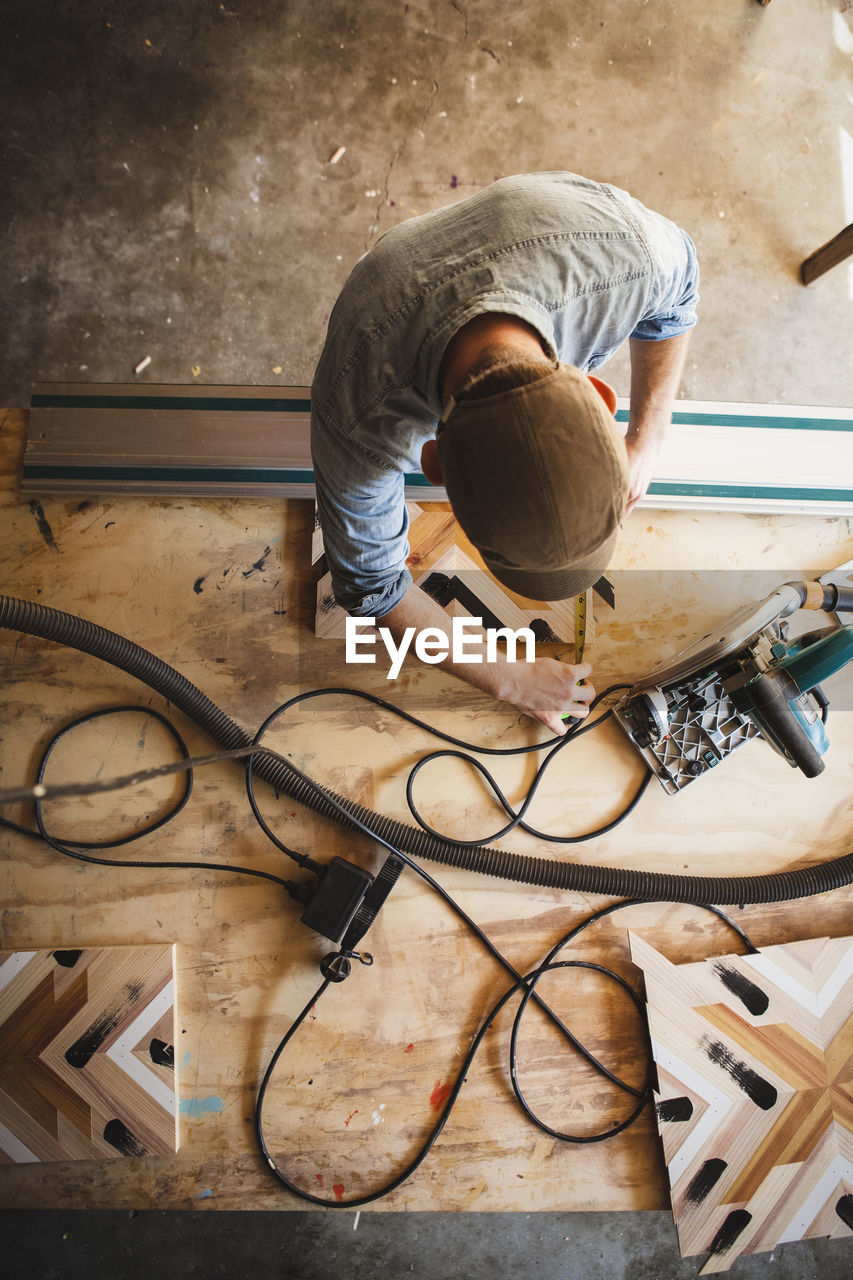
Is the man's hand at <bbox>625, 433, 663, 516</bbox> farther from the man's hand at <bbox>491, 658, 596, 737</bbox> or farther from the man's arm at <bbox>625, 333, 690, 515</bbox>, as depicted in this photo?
the man's hand at <bbox>491, 658, 596, 737</bbox>

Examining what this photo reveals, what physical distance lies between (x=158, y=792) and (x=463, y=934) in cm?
66

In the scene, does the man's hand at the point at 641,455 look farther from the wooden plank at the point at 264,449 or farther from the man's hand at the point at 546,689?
the man's hand at the point at 546,689

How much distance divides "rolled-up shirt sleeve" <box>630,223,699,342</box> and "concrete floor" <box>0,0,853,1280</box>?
2.62 ft

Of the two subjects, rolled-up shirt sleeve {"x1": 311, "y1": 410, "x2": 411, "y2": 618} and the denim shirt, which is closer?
the denim shirt

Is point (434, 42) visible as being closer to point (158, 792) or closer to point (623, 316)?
point (623, 316)

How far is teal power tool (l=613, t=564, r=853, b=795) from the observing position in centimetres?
117

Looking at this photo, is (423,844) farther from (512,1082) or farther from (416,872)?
(512,1082)

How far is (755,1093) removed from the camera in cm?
134

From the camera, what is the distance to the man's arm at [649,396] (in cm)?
120

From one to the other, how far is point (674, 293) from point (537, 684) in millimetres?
709

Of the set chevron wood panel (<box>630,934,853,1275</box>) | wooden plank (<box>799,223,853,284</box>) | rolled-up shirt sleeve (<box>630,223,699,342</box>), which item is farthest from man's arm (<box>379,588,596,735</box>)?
wooden plank (<box>799,223,853,284</box>)

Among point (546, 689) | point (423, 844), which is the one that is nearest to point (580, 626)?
point (546, 689)

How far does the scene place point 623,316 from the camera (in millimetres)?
954

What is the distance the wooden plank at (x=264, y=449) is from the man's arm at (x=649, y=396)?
8.2 inches
